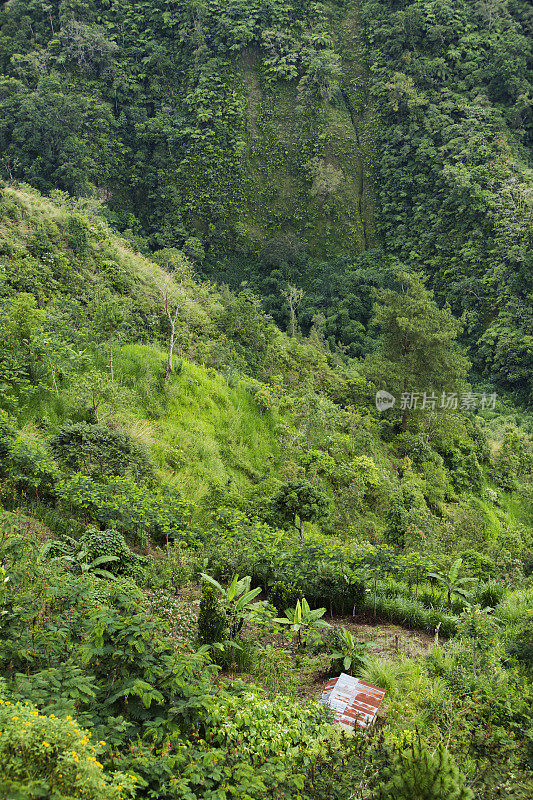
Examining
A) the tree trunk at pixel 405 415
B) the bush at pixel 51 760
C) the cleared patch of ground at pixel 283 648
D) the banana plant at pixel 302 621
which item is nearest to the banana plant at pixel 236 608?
the cleared patch of ground at pixel 283 648

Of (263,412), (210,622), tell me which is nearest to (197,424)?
(263,412)

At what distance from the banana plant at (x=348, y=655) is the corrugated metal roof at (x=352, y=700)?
167 mm

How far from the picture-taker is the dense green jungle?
3.01 meters

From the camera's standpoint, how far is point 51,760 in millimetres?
2223

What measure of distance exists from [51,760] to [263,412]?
905 centimetres

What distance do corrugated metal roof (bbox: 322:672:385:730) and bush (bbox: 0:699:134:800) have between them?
1935 mm

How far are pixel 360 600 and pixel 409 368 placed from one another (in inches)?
431

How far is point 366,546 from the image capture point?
6.28 m

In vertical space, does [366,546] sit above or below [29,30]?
below

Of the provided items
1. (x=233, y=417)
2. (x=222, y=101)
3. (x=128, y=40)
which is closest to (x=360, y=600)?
(x=233, y=417)

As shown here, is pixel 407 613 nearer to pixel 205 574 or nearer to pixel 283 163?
pixel 205 574

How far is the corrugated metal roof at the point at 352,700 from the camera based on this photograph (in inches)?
146

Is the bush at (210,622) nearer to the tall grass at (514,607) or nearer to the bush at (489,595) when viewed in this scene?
the tall grass at (514,607)

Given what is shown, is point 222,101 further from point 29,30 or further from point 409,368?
point 409,368
